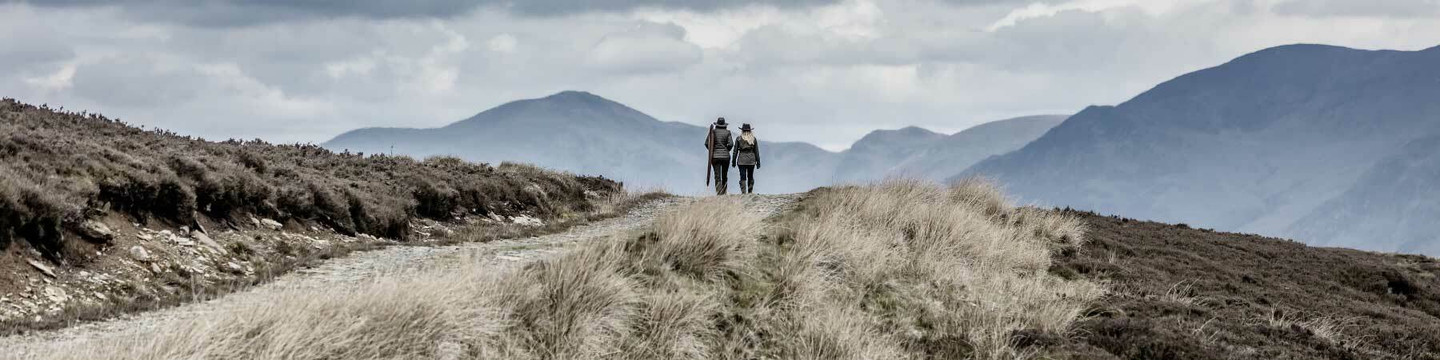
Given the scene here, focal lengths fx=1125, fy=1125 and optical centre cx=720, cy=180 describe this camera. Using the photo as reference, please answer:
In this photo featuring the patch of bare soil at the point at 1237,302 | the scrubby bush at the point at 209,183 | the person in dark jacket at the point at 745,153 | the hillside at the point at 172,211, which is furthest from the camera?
the person in dark jacket at the point at 745,153

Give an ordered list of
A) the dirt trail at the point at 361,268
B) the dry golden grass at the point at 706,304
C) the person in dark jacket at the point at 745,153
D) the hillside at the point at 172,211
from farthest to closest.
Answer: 1. the person in dark jacket at the point at 745,153
2. the hillside at the point at 172,211
3. the dirt trail at the point at 361,268
4. the dry golden grass at the point at 706,304

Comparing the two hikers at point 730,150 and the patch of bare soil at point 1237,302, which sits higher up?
the two hikers at point 730,150

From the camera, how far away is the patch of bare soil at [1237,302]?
14391mm

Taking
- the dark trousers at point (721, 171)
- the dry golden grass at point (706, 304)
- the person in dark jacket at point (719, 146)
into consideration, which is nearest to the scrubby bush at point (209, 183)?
the dark trousers at point (721, 171)

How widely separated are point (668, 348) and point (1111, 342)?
19.4 feet

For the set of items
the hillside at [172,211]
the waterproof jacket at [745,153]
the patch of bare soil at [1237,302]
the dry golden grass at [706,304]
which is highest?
the waterproof jacket at [745,153]

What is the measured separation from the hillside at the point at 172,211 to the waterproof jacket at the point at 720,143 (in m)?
3.82

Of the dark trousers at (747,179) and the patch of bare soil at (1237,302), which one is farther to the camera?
the dark trousers at (747,179)

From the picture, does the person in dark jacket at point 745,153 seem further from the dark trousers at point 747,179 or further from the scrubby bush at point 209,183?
the scrubby bush at point 209,183

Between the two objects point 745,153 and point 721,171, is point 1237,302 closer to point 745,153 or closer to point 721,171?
point 745,153

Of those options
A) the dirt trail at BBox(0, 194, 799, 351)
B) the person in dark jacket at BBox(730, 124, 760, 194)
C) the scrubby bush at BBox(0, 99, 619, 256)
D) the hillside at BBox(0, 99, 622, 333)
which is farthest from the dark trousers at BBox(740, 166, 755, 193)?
the dirt trail at BBox(0, 194, 799, 351)

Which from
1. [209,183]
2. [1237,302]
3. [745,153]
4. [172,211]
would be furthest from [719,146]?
[172,211]

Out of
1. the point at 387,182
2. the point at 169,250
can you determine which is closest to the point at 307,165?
the point at 387,182

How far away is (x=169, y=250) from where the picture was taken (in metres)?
14.6
